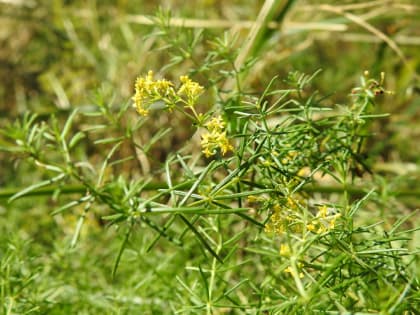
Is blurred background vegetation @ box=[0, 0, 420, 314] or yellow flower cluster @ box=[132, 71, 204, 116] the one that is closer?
yellow flower cluster @ box=[132, 71, 204, 116]

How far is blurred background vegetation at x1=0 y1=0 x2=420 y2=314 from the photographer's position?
1.52 metres

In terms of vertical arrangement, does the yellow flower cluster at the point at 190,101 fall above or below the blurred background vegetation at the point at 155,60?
above

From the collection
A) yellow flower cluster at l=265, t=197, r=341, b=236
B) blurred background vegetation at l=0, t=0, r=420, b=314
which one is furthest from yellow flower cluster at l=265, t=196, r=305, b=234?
blurred background vegetation at l=0, t=0, r=420, b=314

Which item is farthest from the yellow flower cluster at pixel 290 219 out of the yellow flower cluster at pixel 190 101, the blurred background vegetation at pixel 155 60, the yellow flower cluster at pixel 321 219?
the blurred background vegetation at pixel 155 60

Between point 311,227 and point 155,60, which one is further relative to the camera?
point 155,60

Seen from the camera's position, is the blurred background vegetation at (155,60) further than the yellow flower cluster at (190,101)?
Yes

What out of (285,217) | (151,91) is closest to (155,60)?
(151,91)

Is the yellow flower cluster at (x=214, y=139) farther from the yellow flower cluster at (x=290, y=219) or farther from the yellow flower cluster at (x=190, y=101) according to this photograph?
the yellow flower cluster at (x=290, y=219)

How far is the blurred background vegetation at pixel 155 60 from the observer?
1.52 metres

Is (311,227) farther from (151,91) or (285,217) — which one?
(151,91)

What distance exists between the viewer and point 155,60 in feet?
6.56

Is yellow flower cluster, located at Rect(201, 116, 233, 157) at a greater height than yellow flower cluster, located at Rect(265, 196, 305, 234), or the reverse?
yellow flower cluster, located at Rect(201, 116, 233, 157)

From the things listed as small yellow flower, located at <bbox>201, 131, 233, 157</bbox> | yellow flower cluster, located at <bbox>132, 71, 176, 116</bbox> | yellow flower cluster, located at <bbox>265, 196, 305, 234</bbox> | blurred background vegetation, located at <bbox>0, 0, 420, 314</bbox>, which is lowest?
blurred background vegetation, located at <bbox>0, 0, 420, 314</bbox>

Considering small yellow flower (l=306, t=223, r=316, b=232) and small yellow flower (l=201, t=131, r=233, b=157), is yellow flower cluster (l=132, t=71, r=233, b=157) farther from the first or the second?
small yellow flower (l=306, t=223, r=316, b=232)
